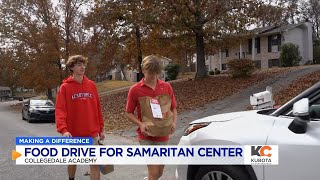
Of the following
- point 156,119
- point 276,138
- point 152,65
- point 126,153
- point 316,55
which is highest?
point 316,55

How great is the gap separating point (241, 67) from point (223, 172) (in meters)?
19.2

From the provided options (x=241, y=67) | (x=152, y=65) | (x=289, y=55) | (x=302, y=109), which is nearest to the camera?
(x=302, y=109)

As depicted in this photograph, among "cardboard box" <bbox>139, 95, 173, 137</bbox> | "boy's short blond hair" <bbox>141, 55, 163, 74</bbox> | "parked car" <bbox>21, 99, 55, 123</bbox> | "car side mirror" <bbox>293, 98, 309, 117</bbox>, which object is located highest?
"boy's short blond hair" <bbox>141, 55, 163, 74</bbox>

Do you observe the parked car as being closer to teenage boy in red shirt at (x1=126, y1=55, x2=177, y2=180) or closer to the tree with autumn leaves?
the tree with autumn leaves

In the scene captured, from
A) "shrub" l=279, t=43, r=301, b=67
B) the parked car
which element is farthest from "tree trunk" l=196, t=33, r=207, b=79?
"shrub" l=279, t=43, r=301, b=67

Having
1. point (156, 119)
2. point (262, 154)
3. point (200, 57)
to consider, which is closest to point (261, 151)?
point (262, 154)

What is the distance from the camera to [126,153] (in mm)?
4992

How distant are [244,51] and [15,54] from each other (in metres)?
26.5

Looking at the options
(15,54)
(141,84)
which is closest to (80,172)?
(141,84)

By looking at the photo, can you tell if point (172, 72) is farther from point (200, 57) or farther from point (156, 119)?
point (156, 119)

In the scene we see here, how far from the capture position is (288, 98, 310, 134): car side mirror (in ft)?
11.7

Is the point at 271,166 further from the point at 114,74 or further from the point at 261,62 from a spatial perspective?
the point at 114,74

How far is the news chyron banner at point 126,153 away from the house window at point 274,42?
Answer: 4213 centimetres

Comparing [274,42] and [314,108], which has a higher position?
[274,42]
